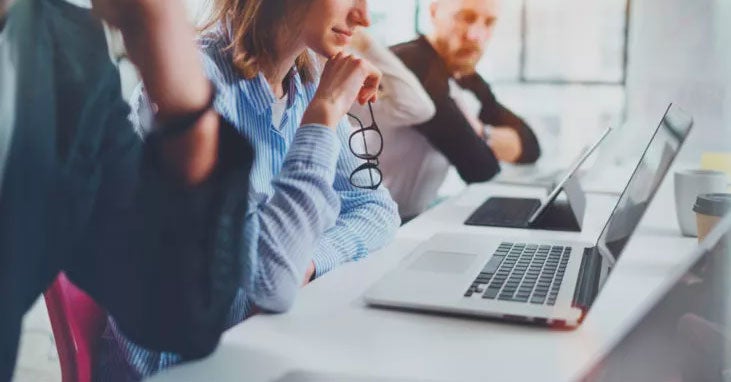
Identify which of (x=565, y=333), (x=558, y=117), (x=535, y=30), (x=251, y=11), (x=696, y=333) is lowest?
(x=558, y=117)

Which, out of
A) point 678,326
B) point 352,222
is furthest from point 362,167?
point 678,326

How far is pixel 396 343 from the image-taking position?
847 millimetres

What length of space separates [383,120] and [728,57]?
3.17ft

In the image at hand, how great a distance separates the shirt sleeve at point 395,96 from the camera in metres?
2.03

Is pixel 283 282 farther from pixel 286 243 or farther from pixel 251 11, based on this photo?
pixel 251 11

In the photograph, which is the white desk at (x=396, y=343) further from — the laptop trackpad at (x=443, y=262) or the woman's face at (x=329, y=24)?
the woman's face at (x=329, y=24)

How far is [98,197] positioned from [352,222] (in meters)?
0.65

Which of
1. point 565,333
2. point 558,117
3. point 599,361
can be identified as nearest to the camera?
point 599,361

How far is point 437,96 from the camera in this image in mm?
2264

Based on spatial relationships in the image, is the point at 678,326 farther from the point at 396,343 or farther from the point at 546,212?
the point at 546,212

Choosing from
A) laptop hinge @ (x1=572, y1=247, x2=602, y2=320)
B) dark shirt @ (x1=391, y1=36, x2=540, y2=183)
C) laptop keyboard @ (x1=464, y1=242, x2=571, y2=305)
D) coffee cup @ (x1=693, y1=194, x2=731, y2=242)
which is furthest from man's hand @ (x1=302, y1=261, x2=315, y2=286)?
dark shirt @ (x1=391, y1=36, x2=540, y2=183)

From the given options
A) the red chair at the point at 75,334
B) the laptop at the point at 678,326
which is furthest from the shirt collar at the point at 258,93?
the laptop at the point at 678,326

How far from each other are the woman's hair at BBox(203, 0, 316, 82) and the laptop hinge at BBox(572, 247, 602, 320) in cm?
59

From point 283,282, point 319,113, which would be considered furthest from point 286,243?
point 319,113
